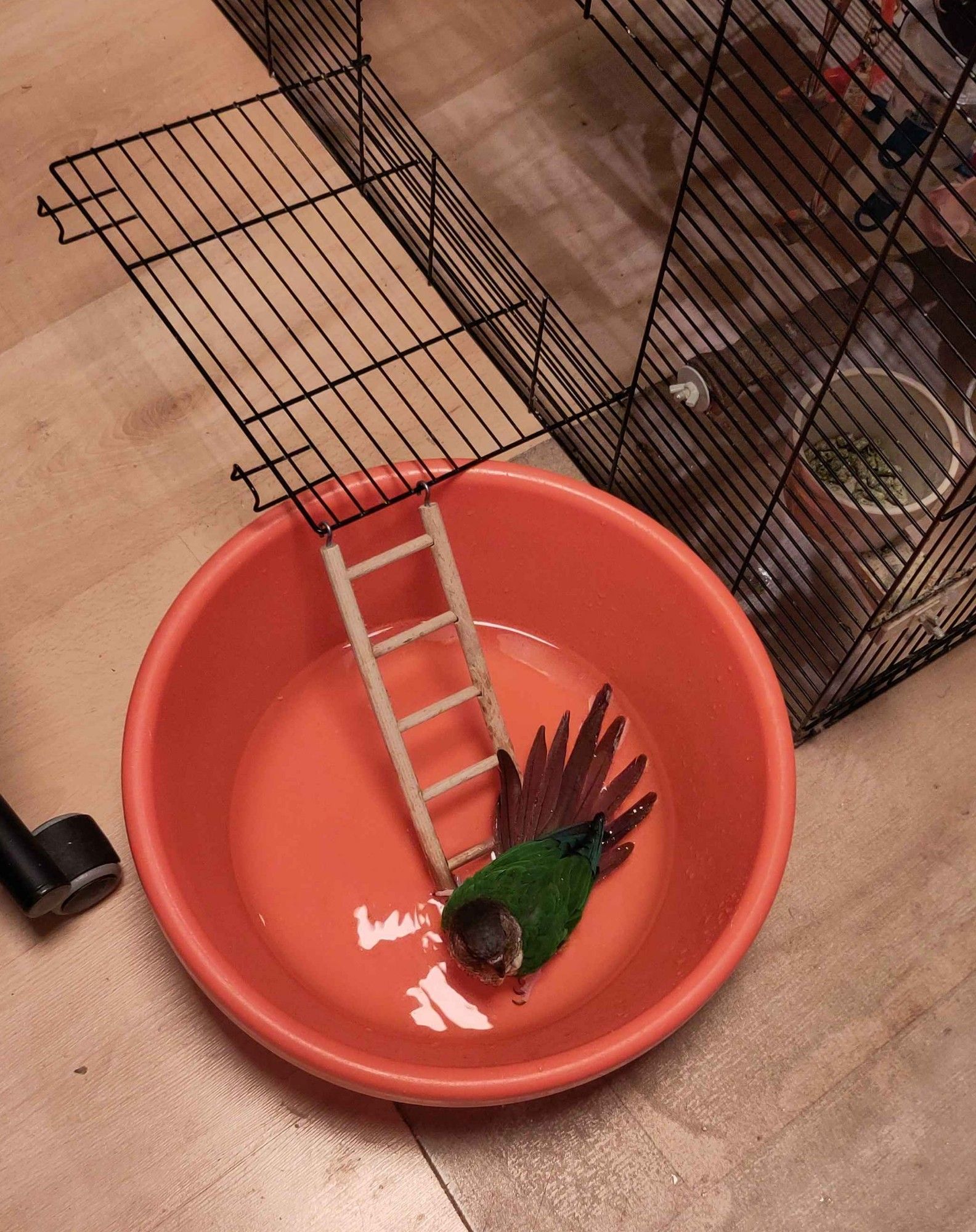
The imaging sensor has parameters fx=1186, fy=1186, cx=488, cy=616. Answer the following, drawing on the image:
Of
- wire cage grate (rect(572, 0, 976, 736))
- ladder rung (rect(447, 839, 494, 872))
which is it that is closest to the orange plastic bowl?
ladder rung (rect(447, 839, 494, 872))

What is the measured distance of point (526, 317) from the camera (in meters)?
1.45

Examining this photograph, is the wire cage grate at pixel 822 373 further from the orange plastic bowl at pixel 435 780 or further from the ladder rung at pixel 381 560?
the ladder rung at pixel 381 560

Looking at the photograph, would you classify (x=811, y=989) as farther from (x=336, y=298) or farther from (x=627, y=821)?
(x=336, y=298)

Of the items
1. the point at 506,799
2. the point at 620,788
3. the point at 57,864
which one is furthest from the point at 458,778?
the point at 57,864

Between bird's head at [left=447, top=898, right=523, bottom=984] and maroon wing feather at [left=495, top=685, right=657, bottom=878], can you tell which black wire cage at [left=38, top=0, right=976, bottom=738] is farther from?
bird's head at [left=447, top=898, right=523, bottom=984]

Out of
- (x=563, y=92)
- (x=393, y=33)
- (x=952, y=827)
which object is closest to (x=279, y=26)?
(x=393, y=33)

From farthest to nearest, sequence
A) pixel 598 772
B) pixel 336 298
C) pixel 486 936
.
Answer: pixel 336 298
pixel 598 772
pixel 486 936

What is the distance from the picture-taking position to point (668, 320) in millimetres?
1201

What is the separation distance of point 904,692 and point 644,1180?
0.59 metres

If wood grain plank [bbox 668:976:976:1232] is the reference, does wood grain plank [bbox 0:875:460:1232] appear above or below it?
above

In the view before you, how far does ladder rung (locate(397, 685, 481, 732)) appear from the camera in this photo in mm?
1106

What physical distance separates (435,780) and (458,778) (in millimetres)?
110

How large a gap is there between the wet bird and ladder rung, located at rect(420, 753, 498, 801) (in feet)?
0.04

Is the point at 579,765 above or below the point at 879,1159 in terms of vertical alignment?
above
